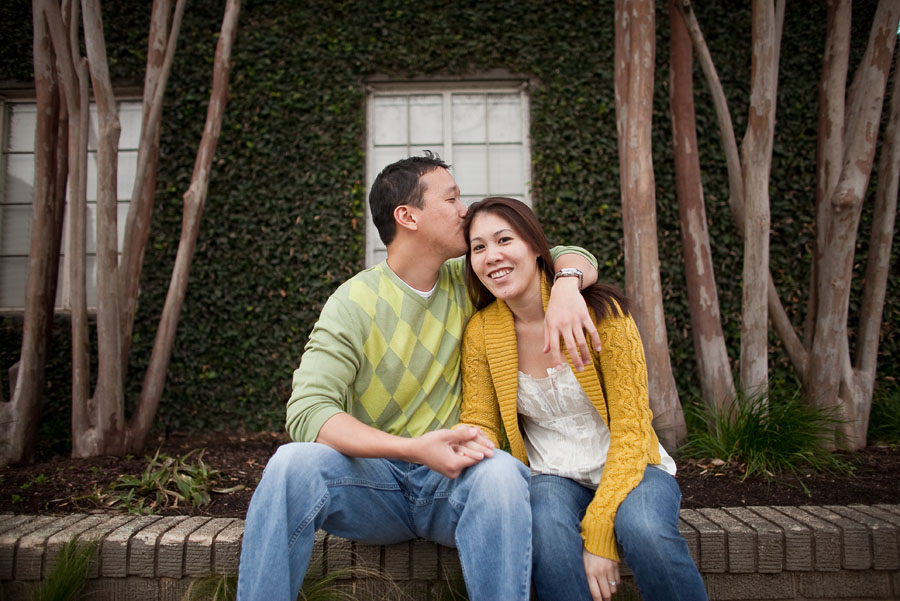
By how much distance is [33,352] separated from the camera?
3.16m

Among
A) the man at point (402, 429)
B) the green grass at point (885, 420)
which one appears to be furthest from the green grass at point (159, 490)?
the green grass at point (885, 420)

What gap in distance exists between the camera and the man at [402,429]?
54.4 inches

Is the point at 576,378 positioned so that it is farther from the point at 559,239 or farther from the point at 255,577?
the point at 559,239

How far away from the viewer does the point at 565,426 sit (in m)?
1.75

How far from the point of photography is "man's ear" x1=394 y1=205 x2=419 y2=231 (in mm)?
1942

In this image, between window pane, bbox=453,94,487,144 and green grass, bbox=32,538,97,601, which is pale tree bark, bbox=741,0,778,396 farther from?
green grass, bbox=32,538,97,601

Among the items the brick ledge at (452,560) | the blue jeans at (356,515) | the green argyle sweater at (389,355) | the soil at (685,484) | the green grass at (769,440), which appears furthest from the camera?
the green grass at (769,440)

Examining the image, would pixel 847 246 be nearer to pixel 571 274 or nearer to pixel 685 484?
pixel 685 484

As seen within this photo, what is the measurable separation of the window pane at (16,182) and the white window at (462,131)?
2732mm

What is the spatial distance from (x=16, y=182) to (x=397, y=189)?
14.1ft

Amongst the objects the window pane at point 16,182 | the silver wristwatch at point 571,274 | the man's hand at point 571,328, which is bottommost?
the man's hand at point 571,328

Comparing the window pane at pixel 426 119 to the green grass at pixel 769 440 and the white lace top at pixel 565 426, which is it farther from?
the white lace top at pixel 565 426

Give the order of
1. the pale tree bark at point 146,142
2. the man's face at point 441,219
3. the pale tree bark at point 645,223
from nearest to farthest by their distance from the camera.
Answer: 1. the man's face at point 441,219
2. the pale tree bark at point 645,223
3. the pale tree bark at point 146,142

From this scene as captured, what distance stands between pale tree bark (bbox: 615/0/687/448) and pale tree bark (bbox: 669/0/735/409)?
30 centimetres
